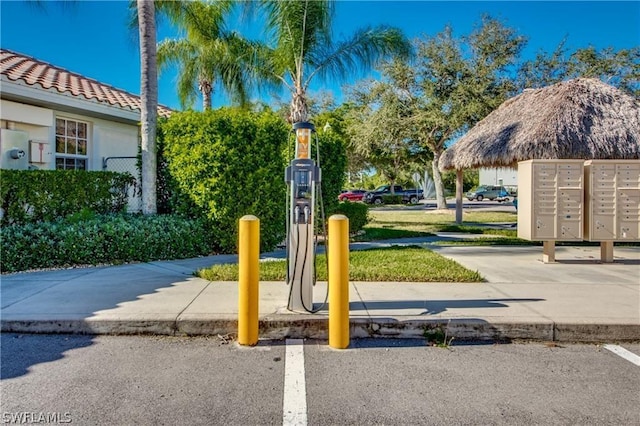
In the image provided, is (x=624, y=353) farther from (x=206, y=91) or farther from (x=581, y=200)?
(x=206, y=91)

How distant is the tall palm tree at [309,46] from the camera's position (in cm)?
1369

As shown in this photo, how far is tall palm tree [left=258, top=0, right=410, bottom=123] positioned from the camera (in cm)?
1369

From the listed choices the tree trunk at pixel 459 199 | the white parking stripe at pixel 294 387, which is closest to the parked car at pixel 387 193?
the tree trunk at pixel 459 199

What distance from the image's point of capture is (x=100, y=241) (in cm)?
744

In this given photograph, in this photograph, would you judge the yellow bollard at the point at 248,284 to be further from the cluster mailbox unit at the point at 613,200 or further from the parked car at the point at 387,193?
the parked car at the point at 387,193

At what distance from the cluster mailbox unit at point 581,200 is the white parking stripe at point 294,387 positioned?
5.54 meters

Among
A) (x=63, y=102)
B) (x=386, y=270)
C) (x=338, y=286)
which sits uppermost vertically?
(x=63, y=102)

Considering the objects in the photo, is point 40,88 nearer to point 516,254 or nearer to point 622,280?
point 516,254

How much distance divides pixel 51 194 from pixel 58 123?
333 centimetres

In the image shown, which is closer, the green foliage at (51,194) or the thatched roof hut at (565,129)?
the green foliage at (51,194)

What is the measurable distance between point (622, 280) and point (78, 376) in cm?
730

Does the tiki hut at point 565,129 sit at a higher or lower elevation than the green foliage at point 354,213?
higher
